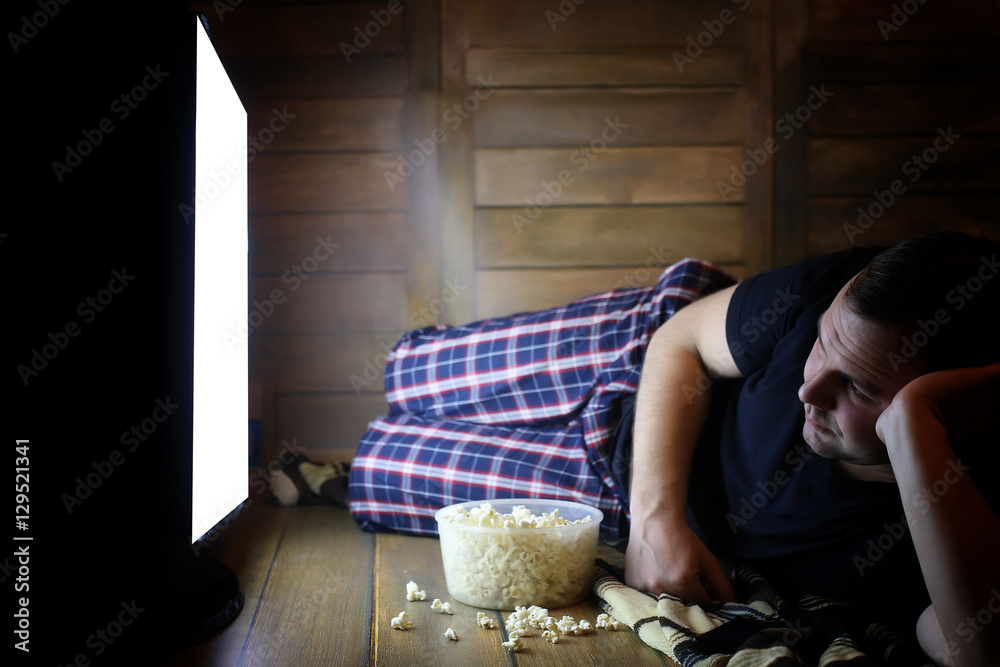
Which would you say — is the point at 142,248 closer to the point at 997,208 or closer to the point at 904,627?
the point at 904,627

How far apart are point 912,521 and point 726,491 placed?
1.34 ft

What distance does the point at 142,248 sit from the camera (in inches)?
31.7

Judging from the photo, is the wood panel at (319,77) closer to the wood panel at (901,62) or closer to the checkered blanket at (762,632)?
the wood panel at (901,62)

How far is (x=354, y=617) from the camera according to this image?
1046 millimetres

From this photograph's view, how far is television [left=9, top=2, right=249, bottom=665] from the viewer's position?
660 millimetres

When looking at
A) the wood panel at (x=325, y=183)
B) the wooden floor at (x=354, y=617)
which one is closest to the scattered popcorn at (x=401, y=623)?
the wooden floor at (x=354, y=617)

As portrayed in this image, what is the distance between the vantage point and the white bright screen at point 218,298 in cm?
97

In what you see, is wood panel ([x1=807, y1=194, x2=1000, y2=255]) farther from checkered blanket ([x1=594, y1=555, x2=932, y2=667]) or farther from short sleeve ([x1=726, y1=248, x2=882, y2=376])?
checkered blanket ([x1=594, y1=555, x2=932, y2=667])

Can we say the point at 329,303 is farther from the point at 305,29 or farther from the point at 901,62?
the point at 901,62

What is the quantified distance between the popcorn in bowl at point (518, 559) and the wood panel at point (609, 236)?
1.26m

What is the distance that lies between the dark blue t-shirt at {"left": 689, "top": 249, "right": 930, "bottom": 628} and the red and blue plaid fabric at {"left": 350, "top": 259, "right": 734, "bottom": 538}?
0.79 ft

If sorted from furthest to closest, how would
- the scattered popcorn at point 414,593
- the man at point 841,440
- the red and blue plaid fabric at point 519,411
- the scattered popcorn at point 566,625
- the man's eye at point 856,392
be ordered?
the red and blue plaid fabric at point 519,411 < the scattered popcorn at point 414,593 < the scattered popcorn at point 566,625 < the man's eye at point 856,392 < the man at point 841,440

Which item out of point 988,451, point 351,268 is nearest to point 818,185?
point 351,268

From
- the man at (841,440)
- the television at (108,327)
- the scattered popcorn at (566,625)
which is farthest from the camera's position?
the scattered popcorn at (566,625)
